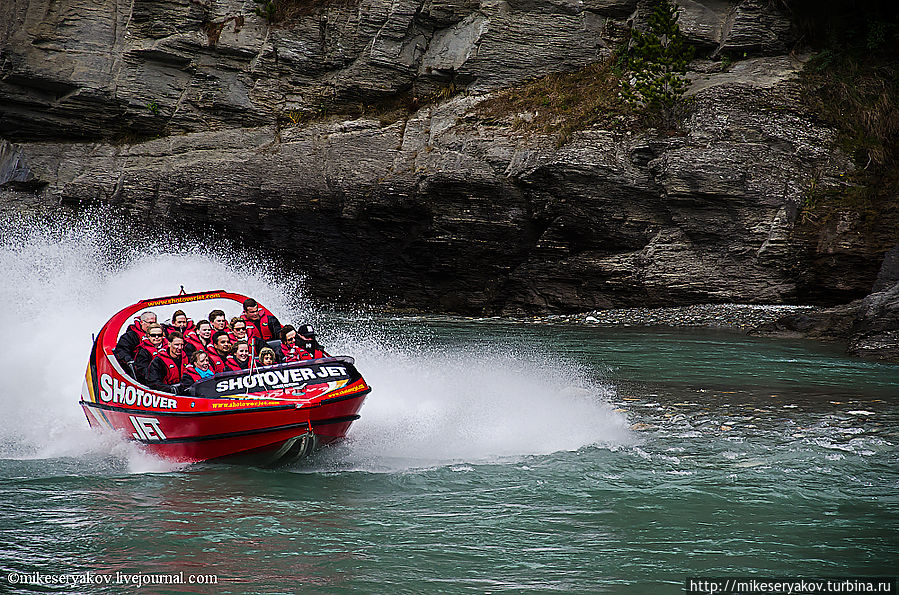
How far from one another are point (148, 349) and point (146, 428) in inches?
44.3

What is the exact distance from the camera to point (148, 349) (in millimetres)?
9109

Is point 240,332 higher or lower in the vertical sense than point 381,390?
higher

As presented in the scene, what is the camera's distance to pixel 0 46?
26906 millimetres

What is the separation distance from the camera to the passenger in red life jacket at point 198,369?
8570 mm

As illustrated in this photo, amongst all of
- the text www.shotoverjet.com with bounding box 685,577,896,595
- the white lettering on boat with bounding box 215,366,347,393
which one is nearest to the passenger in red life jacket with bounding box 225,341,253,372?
the white lettering on boat with bounding box 215,366,347,393

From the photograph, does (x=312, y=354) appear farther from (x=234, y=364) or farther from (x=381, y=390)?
(x=381, y=390)

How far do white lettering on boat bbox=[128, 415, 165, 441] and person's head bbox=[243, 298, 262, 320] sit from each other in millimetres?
2879

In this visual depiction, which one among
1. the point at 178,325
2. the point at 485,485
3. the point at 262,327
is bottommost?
the point at 485,485

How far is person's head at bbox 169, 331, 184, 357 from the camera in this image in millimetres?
9055

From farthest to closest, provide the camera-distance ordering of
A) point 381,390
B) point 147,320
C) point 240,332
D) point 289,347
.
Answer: point 381,390 → point 240,332 → point 289,347 → point 147,320

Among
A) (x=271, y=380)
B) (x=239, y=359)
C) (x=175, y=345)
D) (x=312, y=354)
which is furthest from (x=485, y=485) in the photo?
(x=175, y=345)

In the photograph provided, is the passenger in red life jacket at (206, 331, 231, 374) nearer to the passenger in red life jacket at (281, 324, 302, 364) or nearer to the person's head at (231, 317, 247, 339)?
the person's head at (231, 317, 247, 339)

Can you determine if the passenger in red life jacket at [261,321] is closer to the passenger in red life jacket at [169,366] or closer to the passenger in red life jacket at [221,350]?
the passenger in red life jacket at [221,350]
